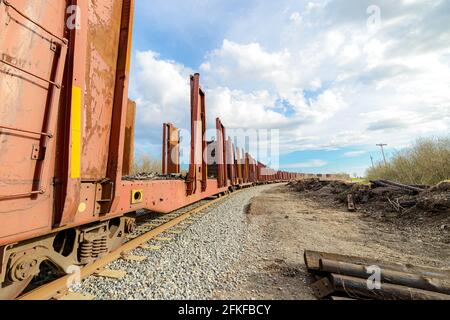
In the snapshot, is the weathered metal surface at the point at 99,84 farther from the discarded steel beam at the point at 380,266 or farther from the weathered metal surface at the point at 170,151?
the weathered metal surface at the point at 170,151

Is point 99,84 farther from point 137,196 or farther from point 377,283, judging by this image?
point 377,283

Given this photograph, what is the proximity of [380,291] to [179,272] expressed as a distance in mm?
2127

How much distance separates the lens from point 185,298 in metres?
2.29

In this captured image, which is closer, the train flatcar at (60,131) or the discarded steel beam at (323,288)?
the train flatcar at (60,131)

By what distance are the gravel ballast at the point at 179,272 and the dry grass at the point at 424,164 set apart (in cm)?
1556

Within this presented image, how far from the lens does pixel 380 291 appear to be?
216 centimetres

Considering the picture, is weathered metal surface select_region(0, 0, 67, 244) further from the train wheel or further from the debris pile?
the debris pile

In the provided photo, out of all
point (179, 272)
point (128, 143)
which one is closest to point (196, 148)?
point (128, 143)

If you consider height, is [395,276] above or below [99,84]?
below

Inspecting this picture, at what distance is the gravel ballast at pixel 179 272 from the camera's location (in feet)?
7.76

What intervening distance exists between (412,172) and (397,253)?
15.5 meters

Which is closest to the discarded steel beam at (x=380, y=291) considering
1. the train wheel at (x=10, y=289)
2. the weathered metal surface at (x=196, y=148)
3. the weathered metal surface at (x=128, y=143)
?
the train wheel at (x=10, y=289)

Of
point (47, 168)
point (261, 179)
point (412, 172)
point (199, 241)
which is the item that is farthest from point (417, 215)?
point (261, 179)
